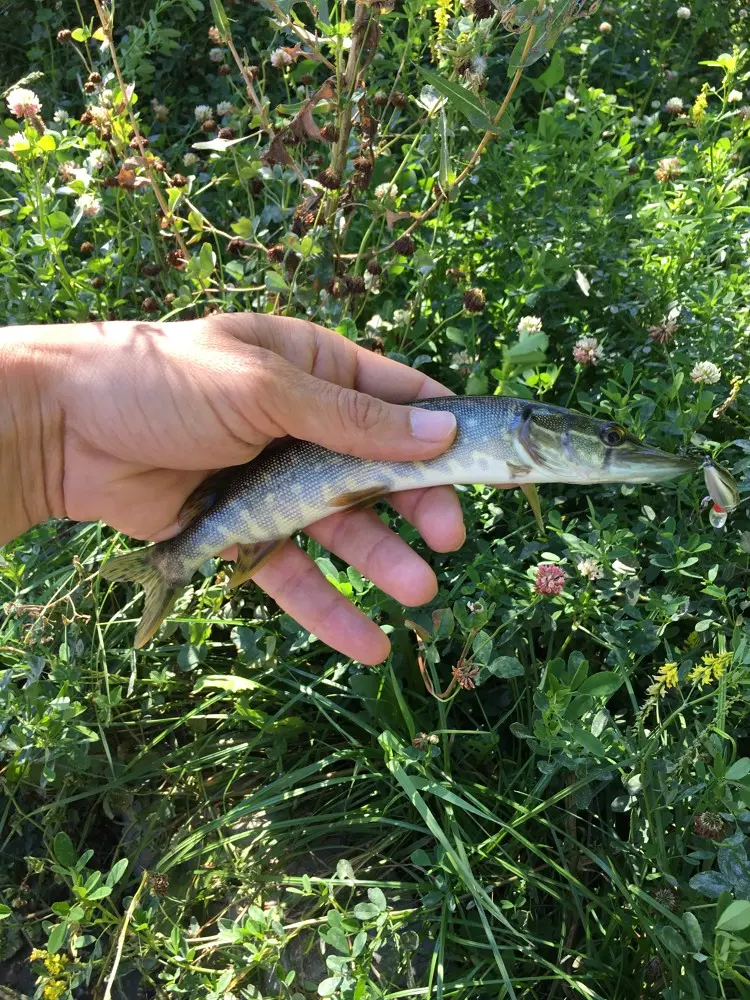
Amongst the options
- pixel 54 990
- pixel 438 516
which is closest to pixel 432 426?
pixel 438 516

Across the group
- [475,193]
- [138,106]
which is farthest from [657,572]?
[138,106]

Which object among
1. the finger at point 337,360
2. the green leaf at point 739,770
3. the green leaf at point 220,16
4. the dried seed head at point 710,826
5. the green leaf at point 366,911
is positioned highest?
the green leaf at point 220,16

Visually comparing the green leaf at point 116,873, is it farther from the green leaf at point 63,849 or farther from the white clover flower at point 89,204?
the white clover flower at point 89,204

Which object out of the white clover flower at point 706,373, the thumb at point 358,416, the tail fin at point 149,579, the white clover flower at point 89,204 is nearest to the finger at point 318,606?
the tail fin at point 149,579

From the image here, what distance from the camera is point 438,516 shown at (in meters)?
2.29

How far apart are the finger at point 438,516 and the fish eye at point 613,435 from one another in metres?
0.53

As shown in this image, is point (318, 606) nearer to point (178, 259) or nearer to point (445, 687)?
point (445, 687)

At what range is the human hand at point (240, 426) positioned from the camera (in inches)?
82.2

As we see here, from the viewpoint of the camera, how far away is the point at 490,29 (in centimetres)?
230

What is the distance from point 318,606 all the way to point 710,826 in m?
1.19

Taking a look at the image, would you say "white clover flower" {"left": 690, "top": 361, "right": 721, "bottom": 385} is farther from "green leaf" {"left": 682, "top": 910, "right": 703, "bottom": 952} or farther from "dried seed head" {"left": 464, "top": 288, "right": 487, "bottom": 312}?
"green leaf" {"left": 682, "top": 910, "right": 703, "bottom": 952}

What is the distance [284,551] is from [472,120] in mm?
1391

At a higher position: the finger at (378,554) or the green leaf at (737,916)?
the green leaf at (737,916)

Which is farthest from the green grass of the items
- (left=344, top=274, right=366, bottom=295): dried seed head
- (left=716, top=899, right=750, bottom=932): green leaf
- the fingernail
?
the fingernail
